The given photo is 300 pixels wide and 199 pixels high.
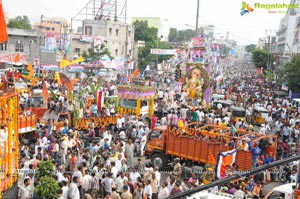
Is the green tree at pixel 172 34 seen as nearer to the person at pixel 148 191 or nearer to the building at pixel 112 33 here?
the building at pixel 112 33

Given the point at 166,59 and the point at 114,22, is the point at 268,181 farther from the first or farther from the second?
the point at 166,59

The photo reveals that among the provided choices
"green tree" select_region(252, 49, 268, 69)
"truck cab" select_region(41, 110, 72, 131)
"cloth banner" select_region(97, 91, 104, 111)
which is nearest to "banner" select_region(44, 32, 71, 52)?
"cloth banner" select_region(97, 91, 104, 111)

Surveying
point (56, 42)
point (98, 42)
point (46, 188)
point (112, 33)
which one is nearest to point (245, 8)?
point (46, 188)

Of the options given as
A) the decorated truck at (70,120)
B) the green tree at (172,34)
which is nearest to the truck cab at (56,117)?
the decorated truck at (70,120)

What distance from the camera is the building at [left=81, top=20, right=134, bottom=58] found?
5356 centimetres

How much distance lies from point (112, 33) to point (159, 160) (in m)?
41.3

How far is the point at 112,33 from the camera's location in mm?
54781

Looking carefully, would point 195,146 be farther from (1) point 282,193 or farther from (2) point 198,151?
(1) point 282,193

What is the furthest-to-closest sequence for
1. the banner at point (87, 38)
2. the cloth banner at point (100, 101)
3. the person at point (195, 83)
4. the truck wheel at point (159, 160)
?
the banner at point (87, 38) < the person at point (195, 83) < the cloth banner at point (100, 101) < the truck wheel at point (159, 160)

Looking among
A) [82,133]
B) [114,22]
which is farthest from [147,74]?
[82,133]

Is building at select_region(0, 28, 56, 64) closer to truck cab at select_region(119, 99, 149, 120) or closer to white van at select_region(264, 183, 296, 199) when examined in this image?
truck cab at select_region(119, 99, 149, 120)

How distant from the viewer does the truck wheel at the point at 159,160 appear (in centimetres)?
1521

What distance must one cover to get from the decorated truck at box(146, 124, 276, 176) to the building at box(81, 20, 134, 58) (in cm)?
3658

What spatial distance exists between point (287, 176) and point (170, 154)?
4042mm
